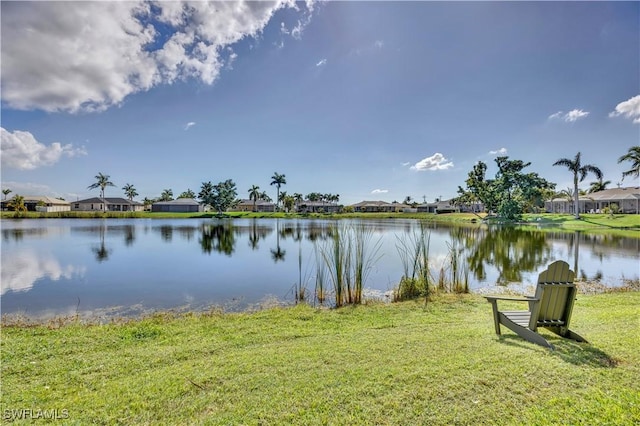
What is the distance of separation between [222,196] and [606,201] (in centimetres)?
6855

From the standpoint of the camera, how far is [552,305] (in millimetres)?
3717

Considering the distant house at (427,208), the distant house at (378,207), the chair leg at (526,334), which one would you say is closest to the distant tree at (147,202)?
the distant house at (378,207)

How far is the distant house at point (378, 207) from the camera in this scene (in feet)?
279

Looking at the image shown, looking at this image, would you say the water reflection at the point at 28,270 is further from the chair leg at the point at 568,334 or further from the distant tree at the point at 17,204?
the distant tree at the point at 17,204

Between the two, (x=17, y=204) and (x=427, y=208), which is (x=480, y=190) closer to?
(x=427, y=208)

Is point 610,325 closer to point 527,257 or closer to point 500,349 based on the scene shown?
point 500,349

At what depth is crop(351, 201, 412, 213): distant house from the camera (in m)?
84.9

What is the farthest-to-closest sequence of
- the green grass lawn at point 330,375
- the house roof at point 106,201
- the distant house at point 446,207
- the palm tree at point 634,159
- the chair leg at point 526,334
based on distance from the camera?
the distant house at point 446,207, the house roof at point 106,201, the palm tree at point 634,159, the chair leg at point 526,334, the green grass lawn at point 330,375

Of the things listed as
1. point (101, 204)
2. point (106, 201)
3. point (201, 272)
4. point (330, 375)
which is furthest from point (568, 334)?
point (106, 201)

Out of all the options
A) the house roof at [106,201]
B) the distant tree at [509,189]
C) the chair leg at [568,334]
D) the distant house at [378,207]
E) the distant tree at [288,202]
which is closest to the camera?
the chair leg at [568,334]

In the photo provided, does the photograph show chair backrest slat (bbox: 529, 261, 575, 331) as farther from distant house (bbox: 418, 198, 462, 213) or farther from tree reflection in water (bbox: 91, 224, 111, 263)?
distant house (bbox: 418, 198, 462, 213)

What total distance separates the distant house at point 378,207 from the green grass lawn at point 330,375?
263 feet

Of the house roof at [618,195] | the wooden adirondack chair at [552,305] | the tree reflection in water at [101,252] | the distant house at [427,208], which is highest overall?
the house roof at [618,195]

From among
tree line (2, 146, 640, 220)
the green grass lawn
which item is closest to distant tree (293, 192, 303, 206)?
tree line (2, 146, 640, 220)
